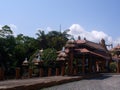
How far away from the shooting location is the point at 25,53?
148 feet

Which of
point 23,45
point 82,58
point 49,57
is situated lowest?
point 82,58

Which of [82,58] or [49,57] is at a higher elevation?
[49,57]

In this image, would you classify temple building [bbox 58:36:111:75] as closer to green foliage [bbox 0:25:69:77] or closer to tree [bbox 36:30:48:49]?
green foliage [bbox 0:25:69:77]

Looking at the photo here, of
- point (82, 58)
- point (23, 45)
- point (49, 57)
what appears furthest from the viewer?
point (23, 45)

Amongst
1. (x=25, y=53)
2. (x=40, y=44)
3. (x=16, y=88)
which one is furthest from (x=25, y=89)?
(x=40, y=44)

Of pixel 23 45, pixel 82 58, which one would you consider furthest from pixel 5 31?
pixel 82 58

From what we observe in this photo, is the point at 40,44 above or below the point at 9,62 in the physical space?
above

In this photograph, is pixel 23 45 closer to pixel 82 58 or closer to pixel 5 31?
pixel 5 31

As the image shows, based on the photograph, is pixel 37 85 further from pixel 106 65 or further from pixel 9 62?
pixel 106 65

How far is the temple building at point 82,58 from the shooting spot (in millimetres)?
27922

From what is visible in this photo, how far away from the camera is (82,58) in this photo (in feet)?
102

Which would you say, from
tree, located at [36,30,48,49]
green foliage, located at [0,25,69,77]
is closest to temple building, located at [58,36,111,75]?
green foliage, located at [0,25,69,77]

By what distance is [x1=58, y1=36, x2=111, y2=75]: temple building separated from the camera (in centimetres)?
2792

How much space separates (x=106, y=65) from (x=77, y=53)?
17168 millimetres
